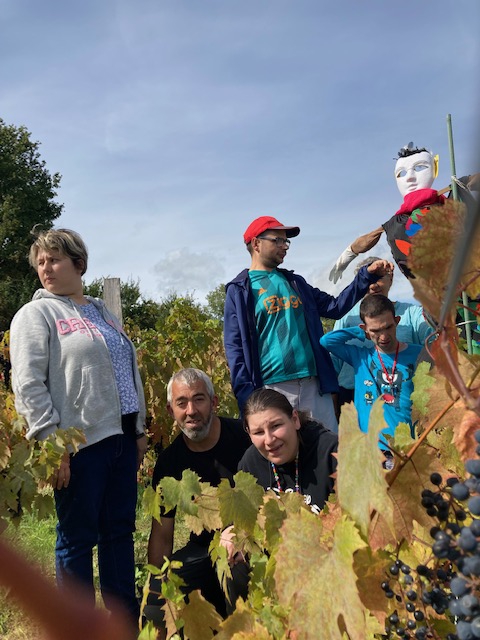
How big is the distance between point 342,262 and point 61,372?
1851 millimetres

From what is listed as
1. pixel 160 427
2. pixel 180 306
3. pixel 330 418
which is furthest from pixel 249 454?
pixel 180 306

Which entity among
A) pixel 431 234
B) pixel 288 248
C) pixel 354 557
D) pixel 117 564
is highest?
pixel 288 248

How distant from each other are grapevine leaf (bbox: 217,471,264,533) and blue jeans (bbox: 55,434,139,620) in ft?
5.09

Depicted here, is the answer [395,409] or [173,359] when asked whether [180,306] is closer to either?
[173,359]

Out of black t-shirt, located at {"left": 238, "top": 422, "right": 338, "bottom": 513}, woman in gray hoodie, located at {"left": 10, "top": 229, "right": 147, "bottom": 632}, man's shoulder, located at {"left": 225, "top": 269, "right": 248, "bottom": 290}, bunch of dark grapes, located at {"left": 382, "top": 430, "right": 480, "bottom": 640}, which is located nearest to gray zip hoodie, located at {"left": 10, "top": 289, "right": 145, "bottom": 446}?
woman in gray hoodie, located at {"left": 10, "top": 229, "right": 147, "bottom": 632}

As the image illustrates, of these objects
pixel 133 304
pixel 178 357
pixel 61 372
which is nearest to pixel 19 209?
pixel 133 304

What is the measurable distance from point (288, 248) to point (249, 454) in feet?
4.63

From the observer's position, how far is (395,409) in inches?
132

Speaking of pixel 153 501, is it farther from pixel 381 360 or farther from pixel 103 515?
pixel 381 360

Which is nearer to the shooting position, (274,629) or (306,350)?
(274,629)

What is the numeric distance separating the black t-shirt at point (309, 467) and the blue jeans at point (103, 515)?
25.0 inches

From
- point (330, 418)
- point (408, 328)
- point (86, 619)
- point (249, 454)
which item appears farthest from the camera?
point (408, 328)

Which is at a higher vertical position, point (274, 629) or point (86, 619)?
point (86, 619)

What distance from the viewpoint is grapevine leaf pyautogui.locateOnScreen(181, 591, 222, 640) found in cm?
117
